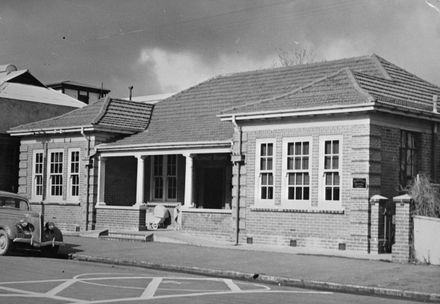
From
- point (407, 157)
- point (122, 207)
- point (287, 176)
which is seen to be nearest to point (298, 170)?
point (287, 176)

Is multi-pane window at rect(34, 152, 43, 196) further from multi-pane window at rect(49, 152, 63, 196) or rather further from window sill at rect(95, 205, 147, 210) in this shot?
window sill at rect(95, 205, 147, 210)

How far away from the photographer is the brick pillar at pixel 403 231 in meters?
16.6

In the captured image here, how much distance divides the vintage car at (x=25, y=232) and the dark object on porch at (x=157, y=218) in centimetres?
734

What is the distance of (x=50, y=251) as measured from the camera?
1941 cm

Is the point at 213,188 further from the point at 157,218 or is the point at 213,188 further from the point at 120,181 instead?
the point at 120,181

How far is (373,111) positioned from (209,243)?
658cm

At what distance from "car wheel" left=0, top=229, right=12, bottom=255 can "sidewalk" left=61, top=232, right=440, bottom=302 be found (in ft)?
5.76

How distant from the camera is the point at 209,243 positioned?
21.9 meters

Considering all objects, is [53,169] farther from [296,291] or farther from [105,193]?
[296,291]

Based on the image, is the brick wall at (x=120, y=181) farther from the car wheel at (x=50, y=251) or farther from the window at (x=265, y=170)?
the window at (x=265, y=170)

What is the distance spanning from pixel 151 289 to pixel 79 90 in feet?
150

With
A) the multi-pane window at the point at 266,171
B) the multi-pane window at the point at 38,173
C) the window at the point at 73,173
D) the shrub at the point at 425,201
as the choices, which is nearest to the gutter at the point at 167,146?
the window at the point at 73,173

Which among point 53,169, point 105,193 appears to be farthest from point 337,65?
point 53,169

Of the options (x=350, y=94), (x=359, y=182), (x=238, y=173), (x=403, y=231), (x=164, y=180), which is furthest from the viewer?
(x=164, y=180)
